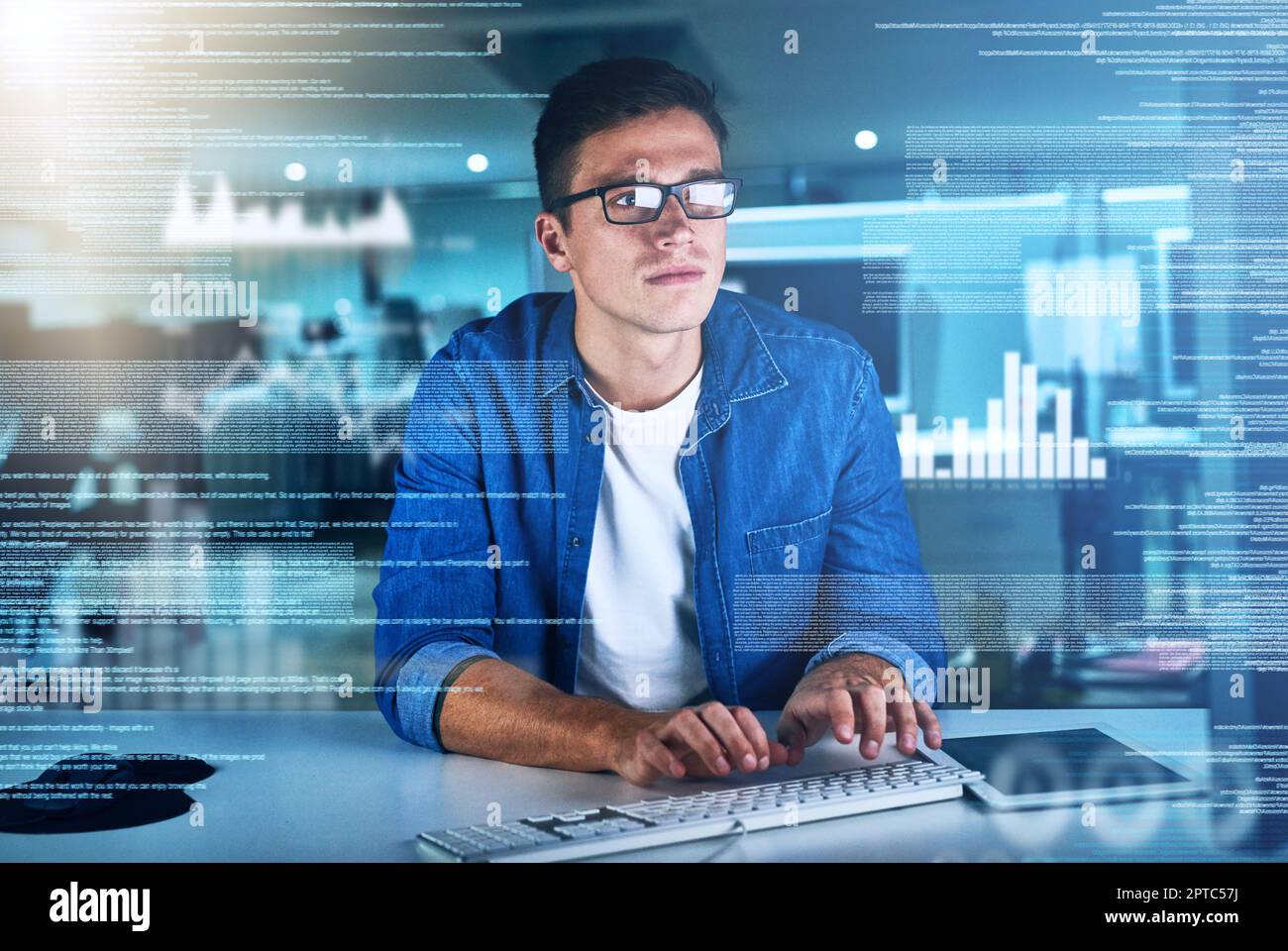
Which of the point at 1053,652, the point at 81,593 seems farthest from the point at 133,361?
the point at 1053,652

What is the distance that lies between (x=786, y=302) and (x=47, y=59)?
123 centimetres

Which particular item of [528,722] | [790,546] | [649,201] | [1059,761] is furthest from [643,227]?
[1059,761]

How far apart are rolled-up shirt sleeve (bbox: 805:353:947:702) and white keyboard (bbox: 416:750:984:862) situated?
25cm

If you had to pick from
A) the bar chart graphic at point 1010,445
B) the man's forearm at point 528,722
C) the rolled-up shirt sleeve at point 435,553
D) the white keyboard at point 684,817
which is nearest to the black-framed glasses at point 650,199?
the rolled-up shirt sleeve at point 435,553

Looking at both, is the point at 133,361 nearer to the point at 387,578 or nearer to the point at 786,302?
the point at 387,578

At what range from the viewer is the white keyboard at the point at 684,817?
4.33 feet

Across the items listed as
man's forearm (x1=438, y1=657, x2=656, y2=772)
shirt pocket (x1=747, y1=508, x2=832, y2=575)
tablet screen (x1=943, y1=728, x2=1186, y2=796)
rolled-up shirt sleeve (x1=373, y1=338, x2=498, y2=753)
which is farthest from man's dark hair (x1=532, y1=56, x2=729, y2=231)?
tablet screen (x1=943, y1=728, x2=1186, y2=796)

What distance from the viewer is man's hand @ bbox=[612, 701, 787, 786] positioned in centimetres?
144

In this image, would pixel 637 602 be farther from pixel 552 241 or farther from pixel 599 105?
pixel 599 105

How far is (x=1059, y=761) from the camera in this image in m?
1.57

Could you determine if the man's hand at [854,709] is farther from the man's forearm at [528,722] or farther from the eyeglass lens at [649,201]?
the eyeglass lens at [649,201]

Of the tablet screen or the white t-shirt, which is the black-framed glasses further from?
the tablet screen

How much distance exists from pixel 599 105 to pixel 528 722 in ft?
3.01
